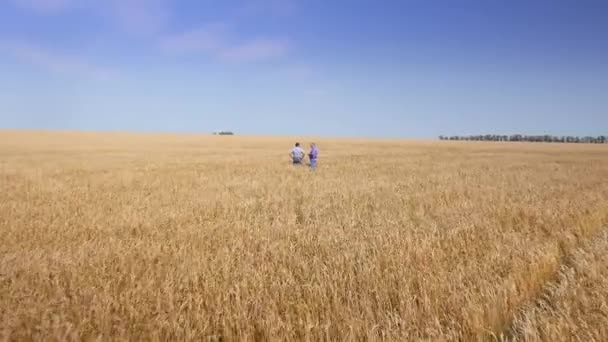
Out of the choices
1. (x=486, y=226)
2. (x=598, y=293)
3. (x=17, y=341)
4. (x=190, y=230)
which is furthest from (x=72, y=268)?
(x=486, y=226)

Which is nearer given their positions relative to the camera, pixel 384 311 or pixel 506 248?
pixel 384 311

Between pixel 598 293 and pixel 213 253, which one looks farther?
pixel 213 253

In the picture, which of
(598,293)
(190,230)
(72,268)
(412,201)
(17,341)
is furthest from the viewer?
(412,201)

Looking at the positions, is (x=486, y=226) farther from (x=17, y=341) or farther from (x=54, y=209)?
(x=54, y=209)

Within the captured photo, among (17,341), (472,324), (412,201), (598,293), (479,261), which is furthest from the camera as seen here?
(412,201)

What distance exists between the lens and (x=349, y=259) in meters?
4.52

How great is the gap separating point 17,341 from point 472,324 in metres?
3.51

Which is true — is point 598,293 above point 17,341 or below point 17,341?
above

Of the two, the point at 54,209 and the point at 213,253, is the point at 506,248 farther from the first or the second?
the point at 54,209

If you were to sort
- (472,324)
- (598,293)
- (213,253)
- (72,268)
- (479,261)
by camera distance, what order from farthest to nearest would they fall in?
1. (213,253)
2. (479,261)
3. (72,268)
4. (598,293)
5. (472,324)

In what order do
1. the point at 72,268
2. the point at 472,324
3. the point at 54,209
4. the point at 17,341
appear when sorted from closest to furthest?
the point at 17,341 < the point at 472,324 < the point at 72,268 < the point at 54,209

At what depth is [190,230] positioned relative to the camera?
241 inches

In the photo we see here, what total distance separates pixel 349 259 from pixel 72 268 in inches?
127

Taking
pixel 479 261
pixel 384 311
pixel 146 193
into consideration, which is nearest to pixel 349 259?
pixel 384 311
